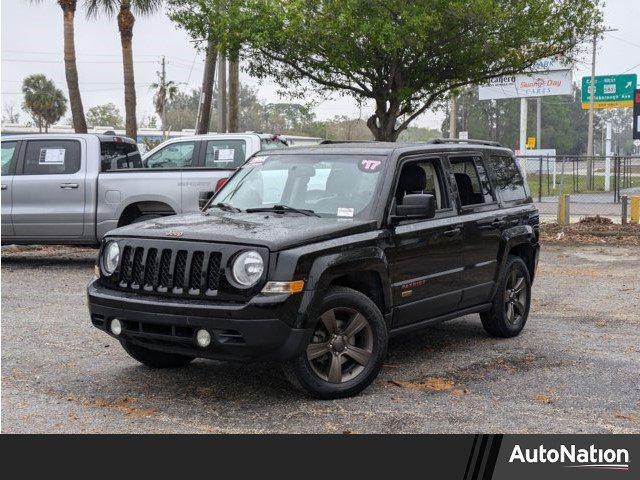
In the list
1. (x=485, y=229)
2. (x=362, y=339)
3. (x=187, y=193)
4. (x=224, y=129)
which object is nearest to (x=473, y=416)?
(x=362, y=339)

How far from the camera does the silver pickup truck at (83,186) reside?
12562mm

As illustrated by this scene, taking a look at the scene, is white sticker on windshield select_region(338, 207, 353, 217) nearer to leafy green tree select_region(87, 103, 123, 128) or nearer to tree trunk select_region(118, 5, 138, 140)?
tree trunk select_region(118, 5, 138, 140)

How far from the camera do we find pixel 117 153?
44.0 ft

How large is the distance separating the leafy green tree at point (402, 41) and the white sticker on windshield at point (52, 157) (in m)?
6.15

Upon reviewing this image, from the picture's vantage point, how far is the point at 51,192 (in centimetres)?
1280

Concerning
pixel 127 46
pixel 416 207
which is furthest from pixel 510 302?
pixel 127 46

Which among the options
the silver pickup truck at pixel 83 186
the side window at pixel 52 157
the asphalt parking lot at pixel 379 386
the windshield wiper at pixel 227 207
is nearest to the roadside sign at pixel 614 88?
the silver pickup truck at pixel 83 186

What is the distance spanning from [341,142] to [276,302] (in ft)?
8.14

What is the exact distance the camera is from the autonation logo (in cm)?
438

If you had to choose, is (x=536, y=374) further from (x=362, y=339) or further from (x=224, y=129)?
(x=224, y=129)

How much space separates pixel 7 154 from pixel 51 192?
39.0 inches

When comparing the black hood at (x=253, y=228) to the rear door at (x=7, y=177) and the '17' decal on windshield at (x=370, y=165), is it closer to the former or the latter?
the '17' decal on windshield at (x=370, y=165)

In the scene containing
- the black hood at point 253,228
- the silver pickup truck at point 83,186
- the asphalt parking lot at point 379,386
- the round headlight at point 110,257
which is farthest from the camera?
the silver pickup truck at point 83,186

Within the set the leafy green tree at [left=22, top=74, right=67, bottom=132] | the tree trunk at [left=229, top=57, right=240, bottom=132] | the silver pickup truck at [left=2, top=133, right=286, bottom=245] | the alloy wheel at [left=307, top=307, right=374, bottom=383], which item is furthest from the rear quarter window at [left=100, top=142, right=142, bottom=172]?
the leafy green tree at [left=22, top=74, right=67, bottom=132]
